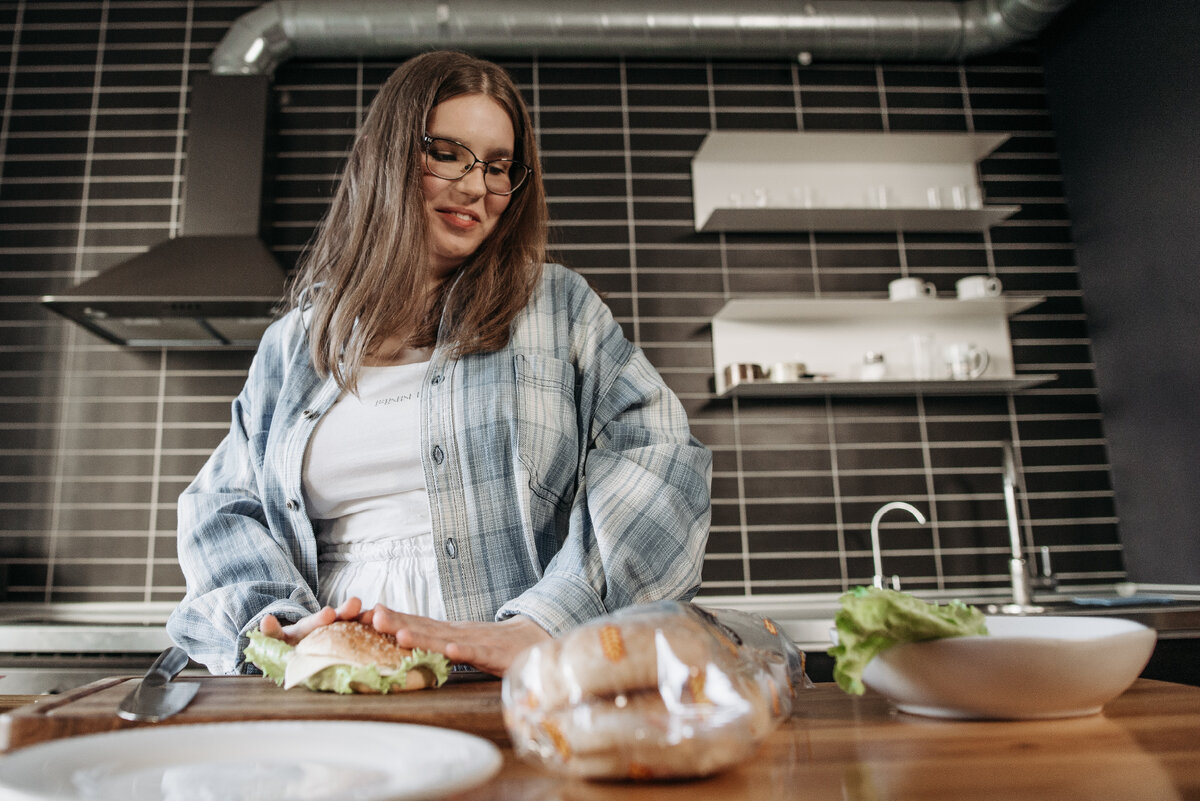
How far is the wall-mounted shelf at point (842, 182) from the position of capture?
266cm

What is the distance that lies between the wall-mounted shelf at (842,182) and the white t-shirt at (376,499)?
1791 millimetres

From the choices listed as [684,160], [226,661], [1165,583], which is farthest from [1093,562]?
[226,661]

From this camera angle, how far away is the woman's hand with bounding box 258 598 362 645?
2.38 feet

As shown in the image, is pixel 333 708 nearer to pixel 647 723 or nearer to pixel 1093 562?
pixel 647 723

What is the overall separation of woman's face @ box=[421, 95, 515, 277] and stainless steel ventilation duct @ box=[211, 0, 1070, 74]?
1822 millimetres

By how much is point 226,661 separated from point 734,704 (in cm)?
78

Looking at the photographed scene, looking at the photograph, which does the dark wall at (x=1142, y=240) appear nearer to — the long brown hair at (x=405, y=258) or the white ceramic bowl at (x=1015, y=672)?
the long brown hair at (x=405, y=258)

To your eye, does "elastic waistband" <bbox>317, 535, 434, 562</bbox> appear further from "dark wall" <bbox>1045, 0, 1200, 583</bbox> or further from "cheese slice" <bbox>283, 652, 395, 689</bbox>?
"dark wall" <bbox>1045, 0, 1200, 583</bbox>

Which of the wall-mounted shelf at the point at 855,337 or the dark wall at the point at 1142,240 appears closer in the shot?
the dark wall at the point at 1142,240

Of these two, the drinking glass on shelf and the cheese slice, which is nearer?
the cheese slice

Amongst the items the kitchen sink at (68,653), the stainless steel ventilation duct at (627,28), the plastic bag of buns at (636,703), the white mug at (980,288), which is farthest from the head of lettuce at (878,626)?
the stainless steel ventilation duct at (627,28)

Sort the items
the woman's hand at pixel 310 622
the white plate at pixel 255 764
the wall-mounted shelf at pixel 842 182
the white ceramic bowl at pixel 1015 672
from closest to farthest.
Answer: the white plate at pixel 255 764
the white ceramic bowl at pixel 1015 672
the woman's hand at pixel 310 622
the wall-mounted shelf at pixel 842 182

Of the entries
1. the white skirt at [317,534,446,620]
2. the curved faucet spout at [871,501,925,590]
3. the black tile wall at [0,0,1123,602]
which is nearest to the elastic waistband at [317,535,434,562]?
the white skirt at [317,534,446,620]

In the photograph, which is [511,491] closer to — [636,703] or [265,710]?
[265,710]
